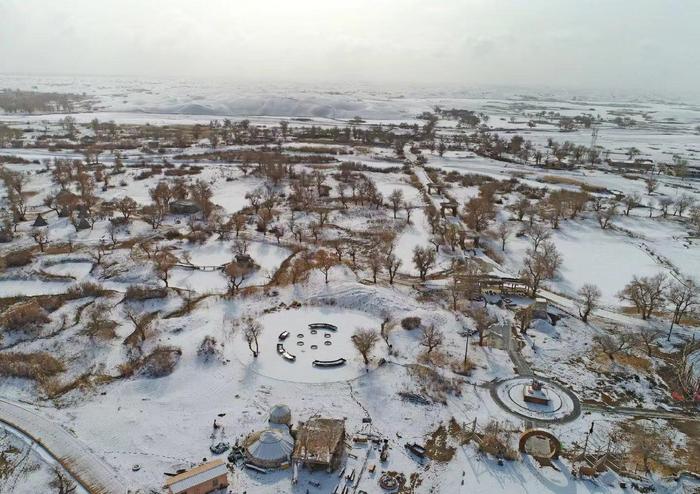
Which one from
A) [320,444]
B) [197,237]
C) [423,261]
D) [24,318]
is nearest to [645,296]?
[423,261]

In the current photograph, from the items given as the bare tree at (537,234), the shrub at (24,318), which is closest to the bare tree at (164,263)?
the shrub at (24,318)

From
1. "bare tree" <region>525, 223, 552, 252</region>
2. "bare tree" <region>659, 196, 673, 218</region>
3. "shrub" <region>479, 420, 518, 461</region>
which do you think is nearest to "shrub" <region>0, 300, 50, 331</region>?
"shrub" <region>479, 420, 518, 461</region>

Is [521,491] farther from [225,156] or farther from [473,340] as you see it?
[225,156]

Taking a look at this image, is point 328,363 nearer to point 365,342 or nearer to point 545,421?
point 365,342

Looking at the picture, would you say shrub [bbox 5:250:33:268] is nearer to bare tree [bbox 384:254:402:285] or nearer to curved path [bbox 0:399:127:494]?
curved path [bbox 0:399:127:494]

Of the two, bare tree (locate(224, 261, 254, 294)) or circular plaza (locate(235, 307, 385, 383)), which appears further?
bare tree (locate(224, 261, 254, 294))

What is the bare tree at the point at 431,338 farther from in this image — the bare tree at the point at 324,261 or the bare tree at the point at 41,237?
the bare tree at the point at 41,237
